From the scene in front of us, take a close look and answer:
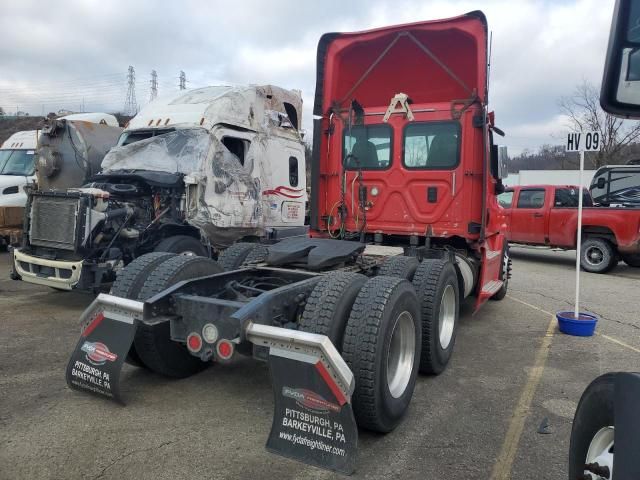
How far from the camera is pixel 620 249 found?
11469mm

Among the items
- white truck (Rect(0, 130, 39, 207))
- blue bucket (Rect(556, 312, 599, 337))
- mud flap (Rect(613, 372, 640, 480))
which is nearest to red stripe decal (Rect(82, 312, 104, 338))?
mud flap (Rect(613, 372, 640, 480))

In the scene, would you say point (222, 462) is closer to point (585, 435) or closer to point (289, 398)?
point (289, 398)

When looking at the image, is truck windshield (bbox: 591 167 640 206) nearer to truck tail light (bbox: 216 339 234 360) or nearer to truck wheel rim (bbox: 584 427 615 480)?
truck wheel rim (bbox: 584 427 615 480)

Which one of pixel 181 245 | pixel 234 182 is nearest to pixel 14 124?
pixel 234 182

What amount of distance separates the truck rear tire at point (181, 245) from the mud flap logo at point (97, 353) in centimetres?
317

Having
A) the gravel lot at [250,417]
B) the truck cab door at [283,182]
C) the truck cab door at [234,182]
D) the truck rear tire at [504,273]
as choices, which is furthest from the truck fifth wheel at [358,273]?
the truck cab door at [283,182]

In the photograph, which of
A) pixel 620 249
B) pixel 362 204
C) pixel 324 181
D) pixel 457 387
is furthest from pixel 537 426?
pixel 620 249

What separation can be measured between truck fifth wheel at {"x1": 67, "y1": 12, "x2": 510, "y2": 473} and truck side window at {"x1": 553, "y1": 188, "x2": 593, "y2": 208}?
5625 mm

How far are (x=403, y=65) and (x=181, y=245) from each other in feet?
12.8

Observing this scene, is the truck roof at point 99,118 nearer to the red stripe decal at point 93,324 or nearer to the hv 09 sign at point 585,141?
the red stripe decal at point 93,324

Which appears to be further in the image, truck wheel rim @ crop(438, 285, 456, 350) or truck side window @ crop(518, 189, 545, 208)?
truck side window @ crop(518, 189, 545, 208)

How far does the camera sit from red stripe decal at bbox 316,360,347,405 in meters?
2.80

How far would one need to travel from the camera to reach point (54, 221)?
22.1ft

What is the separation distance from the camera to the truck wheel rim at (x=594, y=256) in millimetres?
11883
